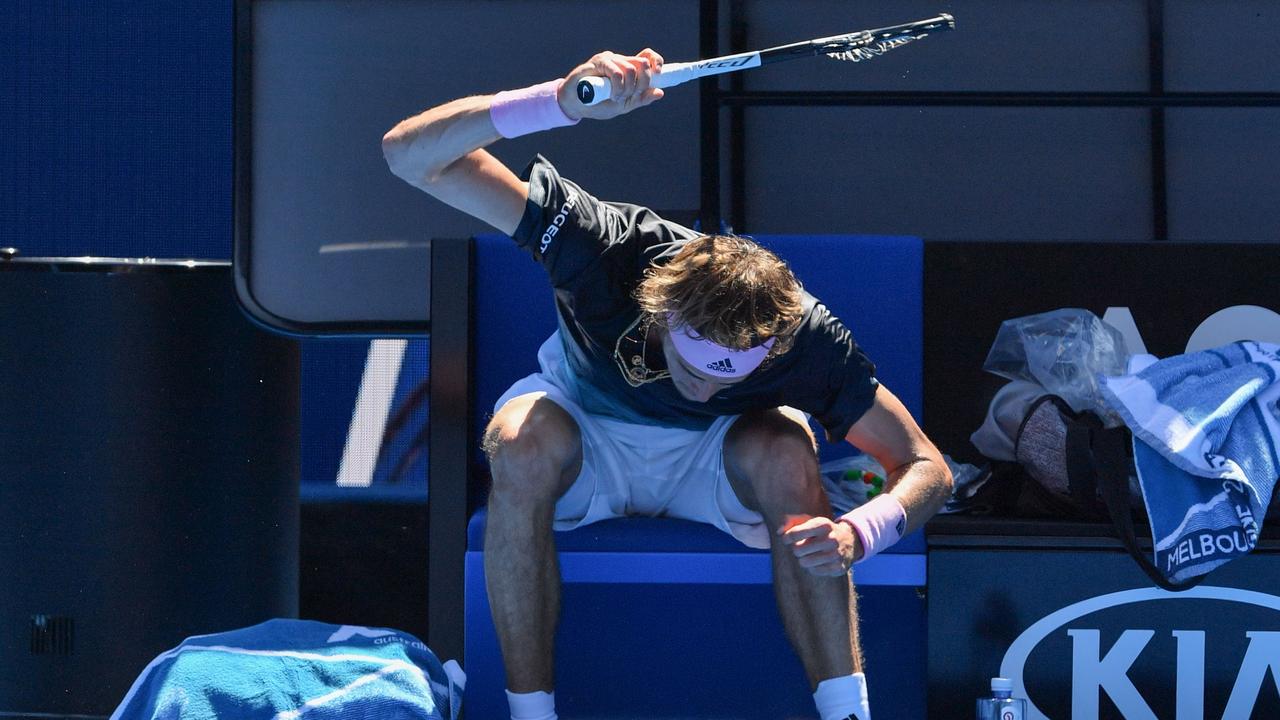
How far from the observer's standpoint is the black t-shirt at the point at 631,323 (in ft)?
7.20

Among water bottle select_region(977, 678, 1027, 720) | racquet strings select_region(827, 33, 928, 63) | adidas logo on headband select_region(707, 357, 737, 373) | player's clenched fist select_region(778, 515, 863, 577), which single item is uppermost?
racquet strings select_region(827, 33, 928, 63)

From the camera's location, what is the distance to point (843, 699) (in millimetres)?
2045

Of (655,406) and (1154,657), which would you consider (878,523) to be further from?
(1154,657)

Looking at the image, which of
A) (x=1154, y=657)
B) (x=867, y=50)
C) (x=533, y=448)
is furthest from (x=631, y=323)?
(x=1154, y=657)

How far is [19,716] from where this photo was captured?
8.32 feet

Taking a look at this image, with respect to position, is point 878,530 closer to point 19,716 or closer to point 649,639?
point 649,639

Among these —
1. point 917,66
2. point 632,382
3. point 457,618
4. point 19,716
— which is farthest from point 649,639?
point 917,66

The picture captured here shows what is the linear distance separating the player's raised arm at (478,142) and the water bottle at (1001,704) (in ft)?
3.43

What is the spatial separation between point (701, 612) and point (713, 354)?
631mm

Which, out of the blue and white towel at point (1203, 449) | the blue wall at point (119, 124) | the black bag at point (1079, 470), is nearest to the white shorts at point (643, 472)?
the black bag at point (1079, 470)

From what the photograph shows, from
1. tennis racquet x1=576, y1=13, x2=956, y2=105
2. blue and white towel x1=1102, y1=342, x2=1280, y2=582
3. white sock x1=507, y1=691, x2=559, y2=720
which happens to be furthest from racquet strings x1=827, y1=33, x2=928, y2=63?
white sock x1=507, y1=691, x2=559, y2=720

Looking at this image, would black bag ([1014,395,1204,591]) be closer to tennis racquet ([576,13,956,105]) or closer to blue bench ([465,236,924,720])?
blue bench ([465,236,924,720])

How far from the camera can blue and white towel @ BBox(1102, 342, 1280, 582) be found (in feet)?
7.19

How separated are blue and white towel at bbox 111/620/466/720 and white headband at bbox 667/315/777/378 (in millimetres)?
617
